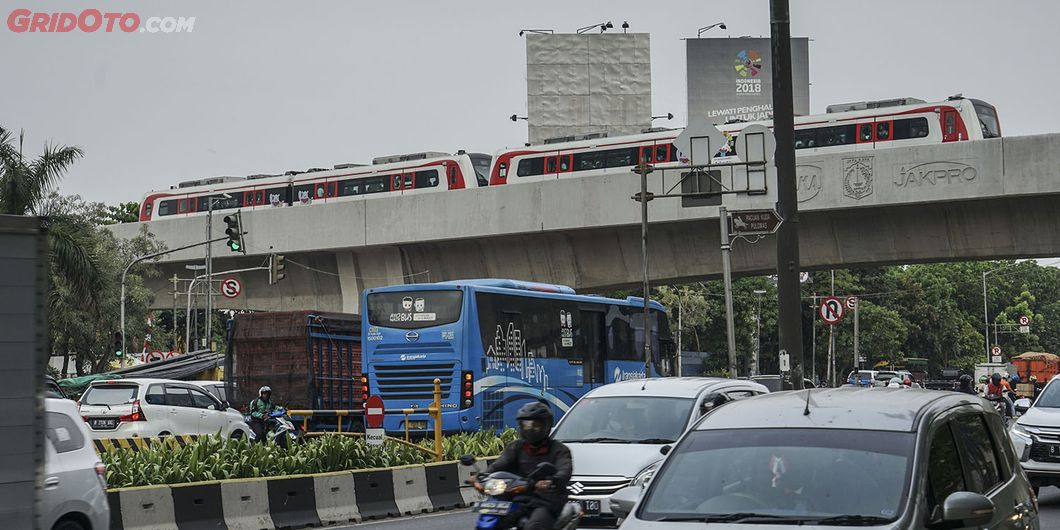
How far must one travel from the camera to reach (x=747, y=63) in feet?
282

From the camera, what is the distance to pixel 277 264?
1553 inches

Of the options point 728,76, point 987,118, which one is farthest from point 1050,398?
point 728,76

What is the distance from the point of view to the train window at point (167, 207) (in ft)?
200

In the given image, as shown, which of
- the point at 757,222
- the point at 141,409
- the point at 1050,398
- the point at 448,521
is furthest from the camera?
the point at 141,409

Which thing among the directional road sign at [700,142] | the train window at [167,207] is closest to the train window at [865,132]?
the directional road sign at [700,142]

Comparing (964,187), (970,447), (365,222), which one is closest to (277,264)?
(365,222)

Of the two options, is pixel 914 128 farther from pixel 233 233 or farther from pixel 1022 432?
pixel 1022 432

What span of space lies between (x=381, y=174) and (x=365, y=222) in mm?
9174

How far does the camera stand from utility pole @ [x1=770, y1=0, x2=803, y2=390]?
16859mm

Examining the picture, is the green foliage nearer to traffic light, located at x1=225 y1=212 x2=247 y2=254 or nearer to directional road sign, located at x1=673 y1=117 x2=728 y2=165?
directional road sign, located at x1=673 y1=117 x2=728 y2=165

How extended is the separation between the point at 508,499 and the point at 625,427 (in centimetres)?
503

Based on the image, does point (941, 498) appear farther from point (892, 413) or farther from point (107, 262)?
point (107, 262)

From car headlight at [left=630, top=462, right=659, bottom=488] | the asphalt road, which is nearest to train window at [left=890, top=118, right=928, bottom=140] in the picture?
the asphalt road

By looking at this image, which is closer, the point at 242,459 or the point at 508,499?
the point at 508,499
